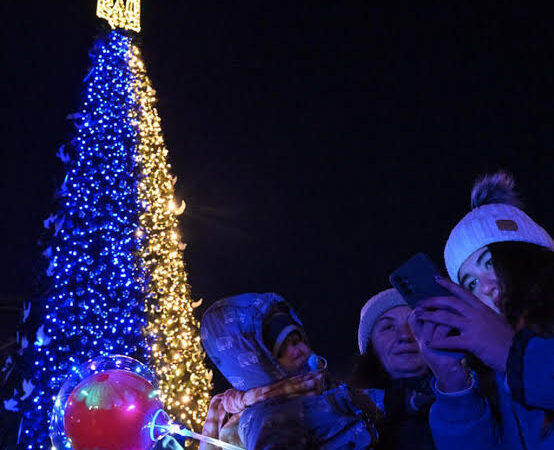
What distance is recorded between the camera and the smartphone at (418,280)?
43.3 inches

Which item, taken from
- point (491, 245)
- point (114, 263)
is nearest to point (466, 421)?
point (491, 245)

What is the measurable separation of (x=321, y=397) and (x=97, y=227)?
607cm

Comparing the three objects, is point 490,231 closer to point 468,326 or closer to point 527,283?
point 527,283

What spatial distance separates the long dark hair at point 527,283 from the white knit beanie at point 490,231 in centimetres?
4

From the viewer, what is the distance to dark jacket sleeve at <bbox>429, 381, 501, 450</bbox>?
1.21 metres

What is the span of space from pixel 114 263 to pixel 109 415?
A: 5.40m

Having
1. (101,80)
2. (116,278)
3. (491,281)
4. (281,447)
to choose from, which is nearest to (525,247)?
(491,281)

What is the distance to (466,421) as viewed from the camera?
122cm

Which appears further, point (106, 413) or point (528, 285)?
point (106, 413)

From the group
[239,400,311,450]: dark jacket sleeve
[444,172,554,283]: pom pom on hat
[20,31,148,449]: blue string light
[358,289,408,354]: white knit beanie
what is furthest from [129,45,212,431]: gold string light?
[444,172,554,283]: pom pom on hat

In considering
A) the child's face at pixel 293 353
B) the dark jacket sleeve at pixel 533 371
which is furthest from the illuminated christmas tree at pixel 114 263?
the dark jacket sleeve at pixel 533 371

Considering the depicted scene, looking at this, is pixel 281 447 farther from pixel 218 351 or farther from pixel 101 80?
pixel 101 80

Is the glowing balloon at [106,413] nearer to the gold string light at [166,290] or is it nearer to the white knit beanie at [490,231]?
the white knit beanie at [490,231]

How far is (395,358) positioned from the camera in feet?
7.63
